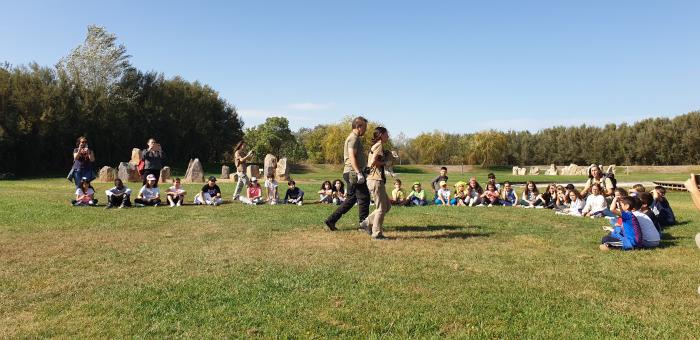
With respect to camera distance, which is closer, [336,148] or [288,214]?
[288,214]

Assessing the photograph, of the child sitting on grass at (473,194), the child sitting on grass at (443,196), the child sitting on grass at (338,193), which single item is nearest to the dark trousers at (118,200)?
the child sitting on grass at (338,193)

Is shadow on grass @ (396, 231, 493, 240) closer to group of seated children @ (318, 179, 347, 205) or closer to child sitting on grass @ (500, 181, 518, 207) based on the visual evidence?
group of seated children @ (318, 179, 347, 205)

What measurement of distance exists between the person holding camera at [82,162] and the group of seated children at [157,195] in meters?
0.38

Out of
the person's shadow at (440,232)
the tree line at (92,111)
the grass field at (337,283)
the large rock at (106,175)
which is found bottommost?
the grass field at (337,283)

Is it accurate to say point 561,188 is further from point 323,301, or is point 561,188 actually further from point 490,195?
point 323,301

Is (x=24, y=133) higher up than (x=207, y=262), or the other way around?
(x=24, y=133)

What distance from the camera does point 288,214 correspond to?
11789mm

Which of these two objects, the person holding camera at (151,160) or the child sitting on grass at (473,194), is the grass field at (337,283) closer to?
the person holding camera at (151,160)

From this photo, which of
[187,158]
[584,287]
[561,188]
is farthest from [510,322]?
[187,158]

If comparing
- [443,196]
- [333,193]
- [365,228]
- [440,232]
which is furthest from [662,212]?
[333,193]

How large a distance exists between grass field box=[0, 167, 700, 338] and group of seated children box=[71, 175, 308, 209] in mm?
3742

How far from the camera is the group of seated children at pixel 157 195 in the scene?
1339cm

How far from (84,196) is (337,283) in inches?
413

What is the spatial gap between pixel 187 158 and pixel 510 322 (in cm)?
5199
